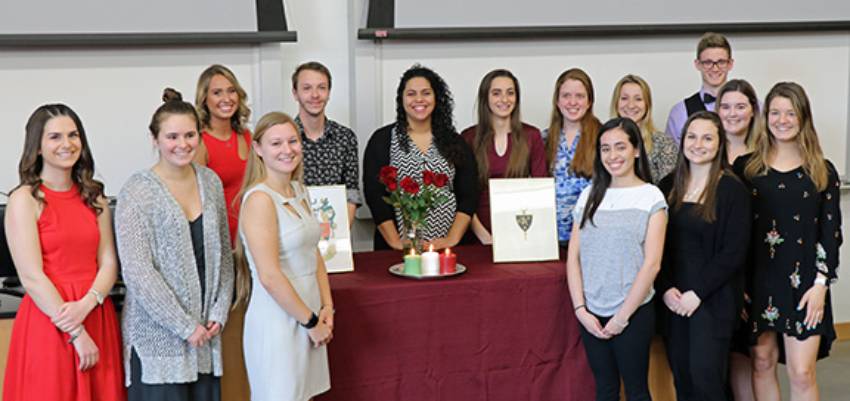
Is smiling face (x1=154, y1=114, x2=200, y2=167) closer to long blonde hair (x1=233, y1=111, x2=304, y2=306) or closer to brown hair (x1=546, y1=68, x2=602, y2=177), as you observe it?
long blonde hair (x1=233, y1=111, x2=304, y2=306)

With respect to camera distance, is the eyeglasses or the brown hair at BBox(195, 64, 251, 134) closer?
the brown hair at BBox(195, 64, 251, 134)

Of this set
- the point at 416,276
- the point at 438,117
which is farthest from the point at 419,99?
the point at 416,276

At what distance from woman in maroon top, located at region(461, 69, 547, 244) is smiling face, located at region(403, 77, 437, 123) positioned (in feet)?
0.80

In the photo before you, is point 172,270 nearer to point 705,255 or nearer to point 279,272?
point 279,272

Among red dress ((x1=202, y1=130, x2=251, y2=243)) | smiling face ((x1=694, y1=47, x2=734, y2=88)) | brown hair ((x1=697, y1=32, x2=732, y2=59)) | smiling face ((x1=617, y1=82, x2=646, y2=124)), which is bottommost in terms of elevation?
red dress ((x1=202, y1=130, x2=251, y2=243))

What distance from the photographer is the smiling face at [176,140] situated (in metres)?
2.54

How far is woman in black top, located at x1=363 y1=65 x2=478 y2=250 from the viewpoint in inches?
140

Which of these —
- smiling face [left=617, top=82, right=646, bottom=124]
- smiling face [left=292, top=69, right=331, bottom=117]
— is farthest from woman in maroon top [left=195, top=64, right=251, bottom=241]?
smiling face [left=617, top=82, right=646, bottom=124]

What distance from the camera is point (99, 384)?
2613 millimetres

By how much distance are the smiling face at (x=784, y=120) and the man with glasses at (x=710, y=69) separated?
0.88m

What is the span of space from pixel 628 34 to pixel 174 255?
2980 mm

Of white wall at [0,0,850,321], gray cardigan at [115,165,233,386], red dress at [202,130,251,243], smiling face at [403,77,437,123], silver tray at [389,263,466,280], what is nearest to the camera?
gray cardigan at [115,165,233,386]

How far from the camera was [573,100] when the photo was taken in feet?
11.7

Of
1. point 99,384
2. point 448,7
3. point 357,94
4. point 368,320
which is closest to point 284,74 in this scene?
point 357,94
